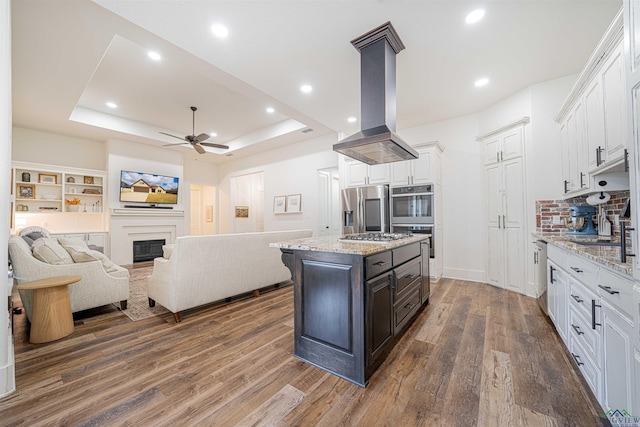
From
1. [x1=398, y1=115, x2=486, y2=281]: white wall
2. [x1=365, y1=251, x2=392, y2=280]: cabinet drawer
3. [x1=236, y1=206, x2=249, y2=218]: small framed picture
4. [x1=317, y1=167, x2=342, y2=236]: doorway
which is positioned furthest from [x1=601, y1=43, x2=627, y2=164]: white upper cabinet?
[x1=236, y1=206, x2=249, y2=218]: small framed picture

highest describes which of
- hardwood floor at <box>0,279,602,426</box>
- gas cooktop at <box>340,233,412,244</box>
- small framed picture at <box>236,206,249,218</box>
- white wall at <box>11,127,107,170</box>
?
white wall at <box>11,127,107,170</box>

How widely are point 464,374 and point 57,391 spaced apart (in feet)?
9.11

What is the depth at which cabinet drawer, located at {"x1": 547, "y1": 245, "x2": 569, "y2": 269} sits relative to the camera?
2040mm

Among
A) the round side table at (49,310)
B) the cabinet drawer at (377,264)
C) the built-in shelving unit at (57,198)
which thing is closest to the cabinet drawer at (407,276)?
the cabinet drawer at (377,264)

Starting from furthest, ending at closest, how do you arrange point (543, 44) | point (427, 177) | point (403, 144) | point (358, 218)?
point (358, 218) → point (427, 177) → point (543, 44) → point (403, 144)

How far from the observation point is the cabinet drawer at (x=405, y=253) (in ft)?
7.26

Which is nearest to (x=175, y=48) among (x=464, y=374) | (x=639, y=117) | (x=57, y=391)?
(x=57, y=391)

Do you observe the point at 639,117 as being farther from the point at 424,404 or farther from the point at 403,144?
the point at 424,404

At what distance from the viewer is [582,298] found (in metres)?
1.70

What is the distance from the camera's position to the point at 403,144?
2.60m

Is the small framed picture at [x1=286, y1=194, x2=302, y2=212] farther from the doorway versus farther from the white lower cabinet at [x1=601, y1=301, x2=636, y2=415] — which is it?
the white lower cabinet at [x1=601, y1=301, x2=636, y2=415]

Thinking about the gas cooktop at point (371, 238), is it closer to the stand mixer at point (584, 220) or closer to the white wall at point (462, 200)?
the stand mixer at point (584, 220)

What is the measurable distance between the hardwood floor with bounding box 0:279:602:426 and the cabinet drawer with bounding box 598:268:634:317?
70 cm

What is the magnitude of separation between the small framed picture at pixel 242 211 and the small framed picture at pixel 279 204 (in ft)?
5.76
